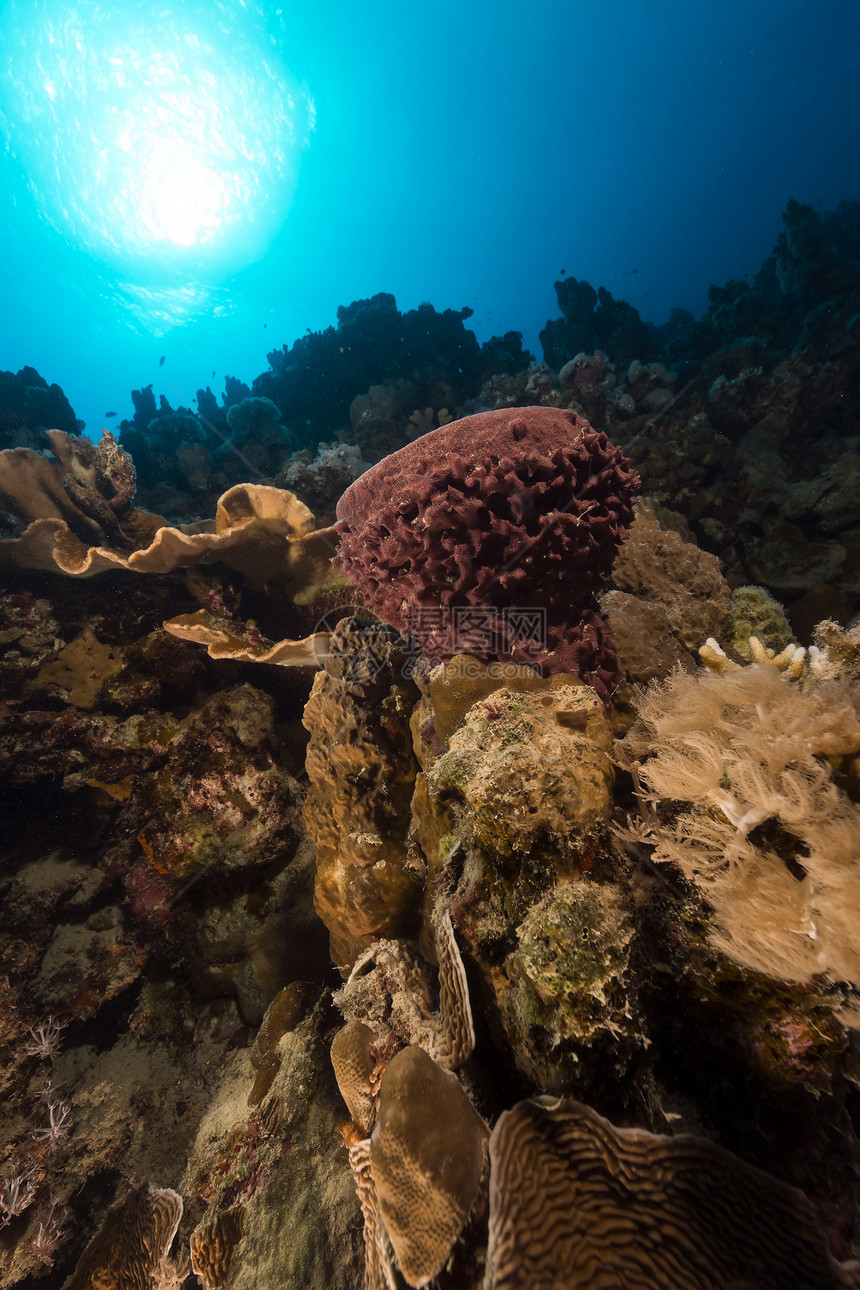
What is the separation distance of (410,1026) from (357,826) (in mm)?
1441

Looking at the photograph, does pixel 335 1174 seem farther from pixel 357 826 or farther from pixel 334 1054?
pixel 357 826

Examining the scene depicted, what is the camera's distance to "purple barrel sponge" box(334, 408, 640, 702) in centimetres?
275

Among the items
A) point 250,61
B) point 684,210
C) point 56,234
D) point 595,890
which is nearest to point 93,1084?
point 595,890

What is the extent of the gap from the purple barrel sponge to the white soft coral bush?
1.14 metres

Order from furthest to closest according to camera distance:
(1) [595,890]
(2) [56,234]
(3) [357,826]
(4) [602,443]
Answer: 1. (2) [56,234]
2. (3) [357,826]
3. (4) [602,443]
4. (1) [595,890]

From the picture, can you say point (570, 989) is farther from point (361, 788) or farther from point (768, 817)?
point (361, 788)

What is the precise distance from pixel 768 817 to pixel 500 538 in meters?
1.87

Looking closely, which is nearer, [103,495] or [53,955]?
[53,955]

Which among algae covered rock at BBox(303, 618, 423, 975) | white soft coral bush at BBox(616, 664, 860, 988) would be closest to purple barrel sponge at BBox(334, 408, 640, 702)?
algae covered rock at BBox(303, 618, 423, 975)

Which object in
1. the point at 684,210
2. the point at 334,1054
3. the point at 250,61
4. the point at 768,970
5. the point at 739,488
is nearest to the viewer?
the point at 768,970

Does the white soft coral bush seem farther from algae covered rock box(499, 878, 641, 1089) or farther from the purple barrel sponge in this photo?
the purple barrel sponge

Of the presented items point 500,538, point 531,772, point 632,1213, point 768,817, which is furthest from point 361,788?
point 768,817

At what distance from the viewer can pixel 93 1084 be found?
4.22 metres

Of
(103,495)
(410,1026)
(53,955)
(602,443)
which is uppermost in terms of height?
(103,495)
